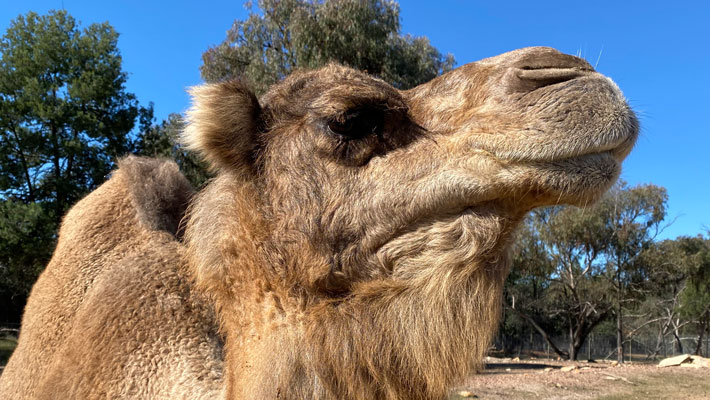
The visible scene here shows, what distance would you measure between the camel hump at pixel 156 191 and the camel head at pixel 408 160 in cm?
115

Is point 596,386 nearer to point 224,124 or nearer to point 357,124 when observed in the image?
point 357,124

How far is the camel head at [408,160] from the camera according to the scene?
1.83 metres

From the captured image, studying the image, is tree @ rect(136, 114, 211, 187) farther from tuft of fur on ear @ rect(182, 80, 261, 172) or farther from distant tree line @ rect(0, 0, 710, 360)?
tuft of fur on ear @ rect(182, 80, 261, 172)

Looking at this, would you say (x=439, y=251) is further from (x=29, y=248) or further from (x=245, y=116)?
(x=29, y=248)

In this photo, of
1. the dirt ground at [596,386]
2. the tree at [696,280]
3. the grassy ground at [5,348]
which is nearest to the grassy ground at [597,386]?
the dirt ground at [596,386]

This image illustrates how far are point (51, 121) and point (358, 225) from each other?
17.8 meters

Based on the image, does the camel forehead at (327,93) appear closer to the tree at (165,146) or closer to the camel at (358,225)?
the camel at (358,225)

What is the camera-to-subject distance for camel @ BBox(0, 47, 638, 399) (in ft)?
6.14

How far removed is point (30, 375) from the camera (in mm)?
2910

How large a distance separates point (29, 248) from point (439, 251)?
53.6 ft

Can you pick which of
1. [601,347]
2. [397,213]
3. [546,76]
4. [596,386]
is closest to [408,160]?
[397,213]

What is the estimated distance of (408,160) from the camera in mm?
2068

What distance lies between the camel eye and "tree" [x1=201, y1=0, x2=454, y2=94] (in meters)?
12.3

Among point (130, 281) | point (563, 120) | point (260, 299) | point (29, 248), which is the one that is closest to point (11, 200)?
point (29, 248)
